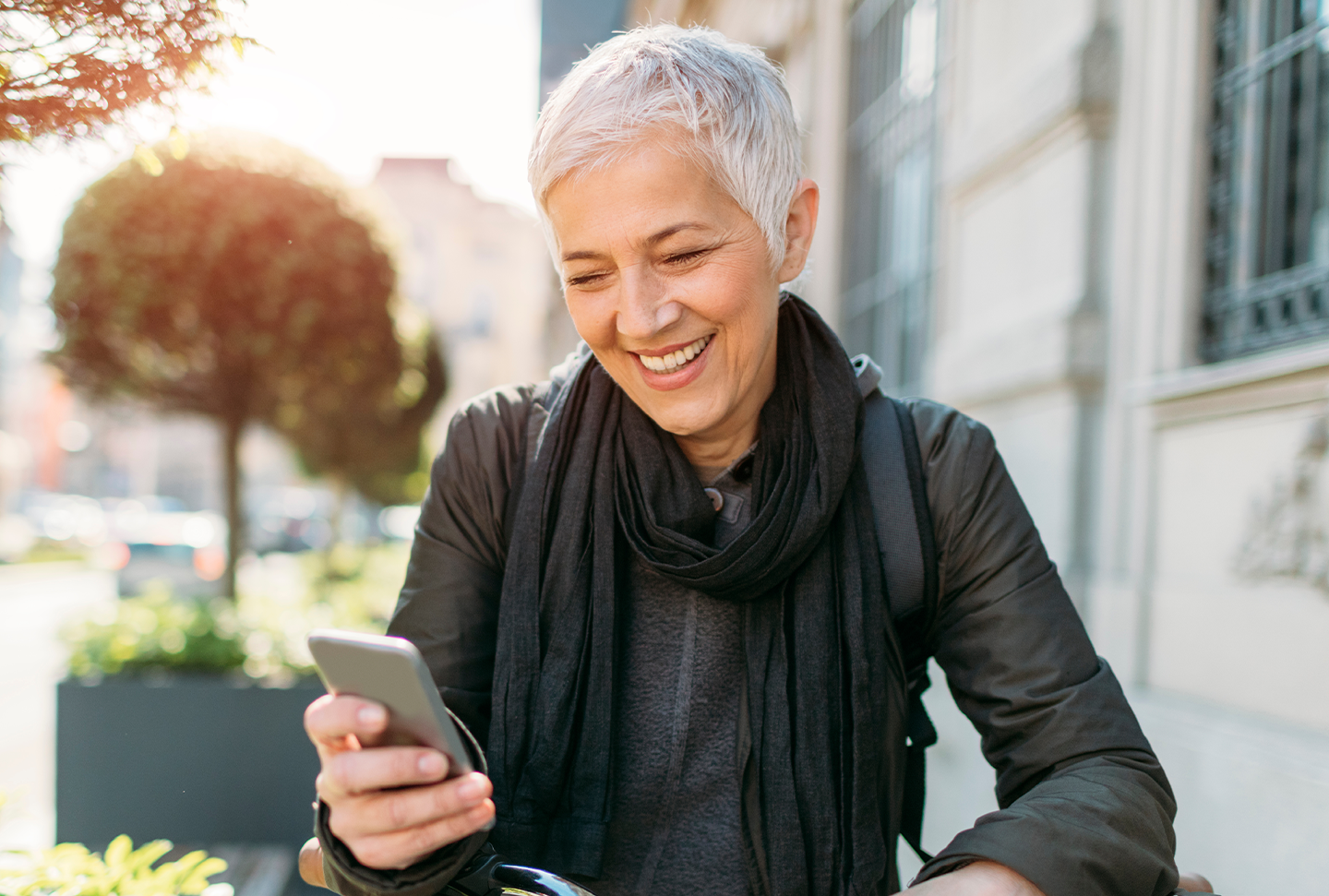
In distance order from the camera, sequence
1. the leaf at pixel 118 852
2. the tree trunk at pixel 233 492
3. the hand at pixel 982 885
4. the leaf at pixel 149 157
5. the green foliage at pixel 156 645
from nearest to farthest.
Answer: the hand at pixel 982 885 < the leaf at pixel 149 157 < the leaf at pixel 118 852 < the green foliage at pixel 156 645 < the tree trunk at pixel 233 492

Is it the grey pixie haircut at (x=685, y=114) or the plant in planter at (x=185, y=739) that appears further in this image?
the plant in planter at (x=185, y=739)

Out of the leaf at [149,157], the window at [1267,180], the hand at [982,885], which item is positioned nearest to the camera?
the hand at [982,885]

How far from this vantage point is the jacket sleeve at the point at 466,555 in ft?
4.98

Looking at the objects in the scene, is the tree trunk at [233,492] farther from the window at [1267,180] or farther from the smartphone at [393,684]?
the smartphone at [393,684]

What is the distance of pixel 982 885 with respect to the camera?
117 centimetres

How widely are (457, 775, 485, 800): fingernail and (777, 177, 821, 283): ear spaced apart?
1.01m

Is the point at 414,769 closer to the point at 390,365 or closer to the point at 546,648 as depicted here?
the point at 546,648

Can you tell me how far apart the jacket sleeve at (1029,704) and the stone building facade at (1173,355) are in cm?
54

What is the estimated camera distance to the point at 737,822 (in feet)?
5.08

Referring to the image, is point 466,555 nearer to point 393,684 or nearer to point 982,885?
point 393,684

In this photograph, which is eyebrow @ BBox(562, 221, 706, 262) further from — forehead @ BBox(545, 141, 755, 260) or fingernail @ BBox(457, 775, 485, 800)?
fingernail @ BBox(457, 775, 485, 800)

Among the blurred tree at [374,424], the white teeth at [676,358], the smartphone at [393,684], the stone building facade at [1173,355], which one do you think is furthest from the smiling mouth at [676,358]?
the blurred tree at [374,424]

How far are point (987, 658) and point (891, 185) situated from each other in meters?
4.14

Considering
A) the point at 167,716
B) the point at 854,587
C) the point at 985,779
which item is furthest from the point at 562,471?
the point at 167,716
